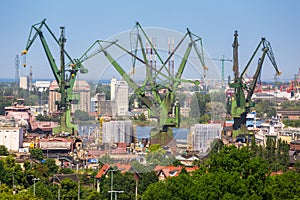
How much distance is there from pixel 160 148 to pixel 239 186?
4.00 metres

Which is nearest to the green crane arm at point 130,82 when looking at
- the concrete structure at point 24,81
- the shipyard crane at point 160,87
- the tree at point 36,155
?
the shipyard crane at point 160,87

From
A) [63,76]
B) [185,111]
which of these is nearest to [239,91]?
[63,76]

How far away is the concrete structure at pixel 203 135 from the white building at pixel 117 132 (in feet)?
7.85

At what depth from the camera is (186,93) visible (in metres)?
21.4

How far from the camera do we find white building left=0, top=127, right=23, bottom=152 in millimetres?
36975

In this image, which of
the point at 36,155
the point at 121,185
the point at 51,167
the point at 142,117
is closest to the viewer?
the point at 142,117

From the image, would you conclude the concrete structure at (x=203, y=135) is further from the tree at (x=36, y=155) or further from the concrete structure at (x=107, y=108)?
the tree at (x=36, y=155)

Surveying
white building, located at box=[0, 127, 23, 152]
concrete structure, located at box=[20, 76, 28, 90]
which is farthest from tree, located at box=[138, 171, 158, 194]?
concrete structure, located at box=[20, 76, 28, 90]

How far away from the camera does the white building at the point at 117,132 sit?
18578 millimetres

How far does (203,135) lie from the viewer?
76.3 ft

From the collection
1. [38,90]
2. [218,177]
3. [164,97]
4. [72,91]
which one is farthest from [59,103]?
[38,90]

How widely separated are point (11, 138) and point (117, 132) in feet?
62.7

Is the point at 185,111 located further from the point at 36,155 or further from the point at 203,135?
the point at 36,155

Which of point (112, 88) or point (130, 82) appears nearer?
point (130, 82)
